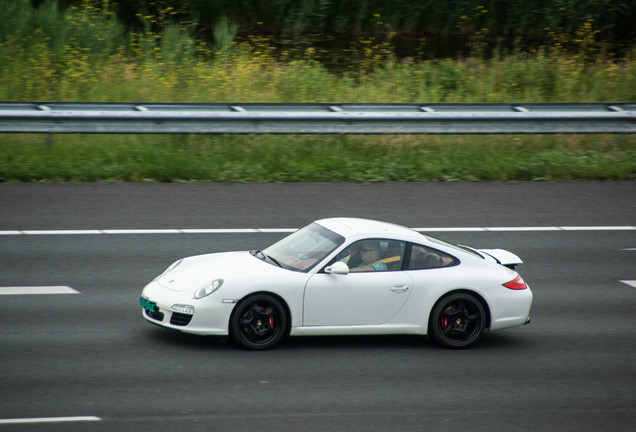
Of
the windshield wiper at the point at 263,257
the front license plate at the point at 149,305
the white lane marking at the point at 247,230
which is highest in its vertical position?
the windshield wiper at the point at 263,257

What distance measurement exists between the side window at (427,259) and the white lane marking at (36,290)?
3796 mm

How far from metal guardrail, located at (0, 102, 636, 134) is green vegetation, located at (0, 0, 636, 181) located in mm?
443

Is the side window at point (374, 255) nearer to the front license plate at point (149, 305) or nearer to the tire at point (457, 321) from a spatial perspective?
the tire at point (457, 321)

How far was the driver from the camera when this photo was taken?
7891 millimetres

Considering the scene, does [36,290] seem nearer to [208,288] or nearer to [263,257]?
[208,288]

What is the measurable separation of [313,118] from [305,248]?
23.5 ft

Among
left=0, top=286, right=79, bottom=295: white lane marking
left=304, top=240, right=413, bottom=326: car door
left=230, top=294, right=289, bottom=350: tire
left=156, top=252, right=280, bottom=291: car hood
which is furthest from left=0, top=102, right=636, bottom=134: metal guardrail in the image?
left=230, top=294, right=289, bottom=350: tire

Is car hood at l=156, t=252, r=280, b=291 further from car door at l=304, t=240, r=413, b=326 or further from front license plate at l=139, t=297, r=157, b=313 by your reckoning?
car door at l=304, t=240, r=413, b=326

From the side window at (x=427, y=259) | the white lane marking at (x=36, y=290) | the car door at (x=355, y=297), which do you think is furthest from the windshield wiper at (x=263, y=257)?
the white lane marking at (x=36, y=290)

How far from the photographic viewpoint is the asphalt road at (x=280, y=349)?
20.5ft

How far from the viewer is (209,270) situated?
7.80 m

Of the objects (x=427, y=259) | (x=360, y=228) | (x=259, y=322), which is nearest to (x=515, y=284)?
(x=427, y=259)

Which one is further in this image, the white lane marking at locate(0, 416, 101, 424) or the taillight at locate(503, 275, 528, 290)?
the taillight at locate(503, 275, 528, 290)

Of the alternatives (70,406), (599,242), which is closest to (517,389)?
(70,406)
